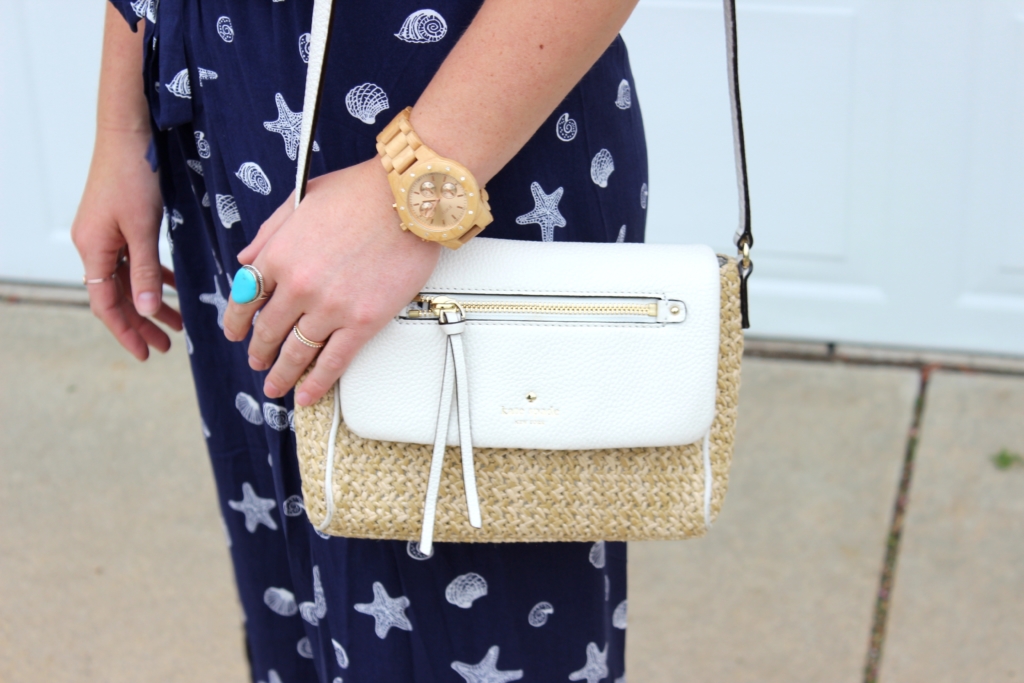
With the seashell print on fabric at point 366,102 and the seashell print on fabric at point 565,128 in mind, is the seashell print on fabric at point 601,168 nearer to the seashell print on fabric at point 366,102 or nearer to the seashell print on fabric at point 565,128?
the seashell print on fabric at point 565,128

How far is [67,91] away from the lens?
240 cm

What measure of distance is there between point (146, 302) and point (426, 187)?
0.52m

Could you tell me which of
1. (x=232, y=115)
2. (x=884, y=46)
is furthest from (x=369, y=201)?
(x=884, y=46)

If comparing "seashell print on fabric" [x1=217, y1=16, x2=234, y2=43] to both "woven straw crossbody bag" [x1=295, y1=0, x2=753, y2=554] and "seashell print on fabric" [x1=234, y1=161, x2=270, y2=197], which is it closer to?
"seashell print on fabric" [x1=234, y1=161, x2=270, y2=197]

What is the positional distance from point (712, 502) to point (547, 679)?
277 mm

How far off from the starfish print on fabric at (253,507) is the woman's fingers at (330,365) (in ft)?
1.14

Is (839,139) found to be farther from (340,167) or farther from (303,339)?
(303,339)

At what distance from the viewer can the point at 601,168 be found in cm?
81

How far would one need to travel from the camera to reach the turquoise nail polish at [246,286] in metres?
0.67

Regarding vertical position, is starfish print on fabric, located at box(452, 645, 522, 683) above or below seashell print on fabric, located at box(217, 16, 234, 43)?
below

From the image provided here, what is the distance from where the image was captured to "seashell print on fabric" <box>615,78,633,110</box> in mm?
830

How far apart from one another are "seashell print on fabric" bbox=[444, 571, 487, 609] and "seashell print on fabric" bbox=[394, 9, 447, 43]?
1.69 ft

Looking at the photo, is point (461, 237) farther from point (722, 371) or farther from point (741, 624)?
point (741, 624)

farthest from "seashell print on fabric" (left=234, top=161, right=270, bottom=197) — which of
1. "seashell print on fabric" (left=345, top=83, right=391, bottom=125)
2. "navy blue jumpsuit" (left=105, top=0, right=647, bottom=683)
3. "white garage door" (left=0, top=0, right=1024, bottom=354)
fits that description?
"white garage door" (left=0, top=0, right=1024, bottom=354)
